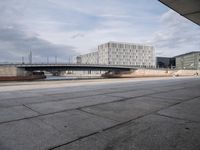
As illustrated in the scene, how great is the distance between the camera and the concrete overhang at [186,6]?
1344 centimetres

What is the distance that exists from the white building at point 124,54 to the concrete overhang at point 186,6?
139 m

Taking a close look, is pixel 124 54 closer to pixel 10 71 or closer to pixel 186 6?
pixel 10 71

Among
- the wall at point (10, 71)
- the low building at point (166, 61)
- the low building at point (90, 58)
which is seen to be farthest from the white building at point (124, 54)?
the wall at point (10, 71)

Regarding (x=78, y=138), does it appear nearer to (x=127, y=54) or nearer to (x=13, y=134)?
(x=13, y=134)

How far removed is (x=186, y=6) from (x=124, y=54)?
151 metres

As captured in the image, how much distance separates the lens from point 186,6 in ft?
47.2

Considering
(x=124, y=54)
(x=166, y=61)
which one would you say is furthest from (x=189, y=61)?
(x=124, y=54)

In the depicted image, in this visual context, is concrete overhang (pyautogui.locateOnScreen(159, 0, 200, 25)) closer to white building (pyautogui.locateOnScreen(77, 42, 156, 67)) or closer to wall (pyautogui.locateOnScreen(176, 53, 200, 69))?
wall (pyautogui.locateOnScreen(176, 53, 200, 69))

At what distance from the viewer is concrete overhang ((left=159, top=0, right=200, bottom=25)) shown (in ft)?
44.1

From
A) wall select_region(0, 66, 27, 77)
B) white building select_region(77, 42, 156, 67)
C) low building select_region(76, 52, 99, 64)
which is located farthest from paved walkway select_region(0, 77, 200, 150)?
low building select_region(76, 52, 99, 64)

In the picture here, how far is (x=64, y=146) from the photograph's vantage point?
3957 millimetres

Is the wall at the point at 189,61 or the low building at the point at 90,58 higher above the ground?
the low building at the point at 90,58

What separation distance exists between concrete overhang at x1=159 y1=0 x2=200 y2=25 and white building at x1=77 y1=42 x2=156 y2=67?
455ft

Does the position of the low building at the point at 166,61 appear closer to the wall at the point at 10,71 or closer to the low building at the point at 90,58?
the low building at the point at 90,58
